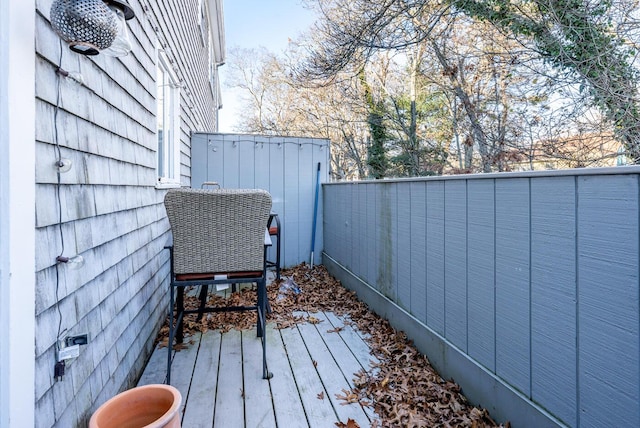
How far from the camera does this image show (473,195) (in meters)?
2.11

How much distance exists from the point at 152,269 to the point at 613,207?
2.90 m

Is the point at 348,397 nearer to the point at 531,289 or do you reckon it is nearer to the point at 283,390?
the point at 283,390

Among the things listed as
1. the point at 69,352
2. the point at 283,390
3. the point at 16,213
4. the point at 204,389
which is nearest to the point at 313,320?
the point at 283,390

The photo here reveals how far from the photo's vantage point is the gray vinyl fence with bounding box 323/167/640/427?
1.27 meters

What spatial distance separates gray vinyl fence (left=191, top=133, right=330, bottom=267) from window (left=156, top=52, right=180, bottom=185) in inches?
43.7

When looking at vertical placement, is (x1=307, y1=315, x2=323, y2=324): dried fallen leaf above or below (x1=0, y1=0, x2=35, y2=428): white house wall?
below

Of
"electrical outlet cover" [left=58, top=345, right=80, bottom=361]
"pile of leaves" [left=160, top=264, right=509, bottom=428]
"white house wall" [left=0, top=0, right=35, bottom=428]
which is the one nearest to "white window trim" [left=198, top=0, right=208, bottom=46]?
"pile of leaves" [left=160, top=264, right=509, bottom=428]

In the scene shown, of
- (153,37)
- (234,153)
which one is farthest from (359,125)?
(153,37)

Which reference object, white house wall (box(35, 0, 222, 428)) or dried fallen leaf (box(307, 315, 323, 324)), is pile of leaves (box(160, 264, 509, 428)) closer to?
dried fallen leaf (box(307, 315, 323, 324))

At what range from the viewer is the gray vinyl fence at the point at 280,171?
5.20m

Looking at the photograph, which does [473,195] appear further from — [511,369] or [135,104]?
[135,104]

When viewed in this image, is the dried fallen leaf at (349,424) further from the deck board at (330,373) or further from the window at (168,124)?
the window at (168,124)

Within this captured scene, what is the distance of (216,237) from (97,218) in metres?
0.70

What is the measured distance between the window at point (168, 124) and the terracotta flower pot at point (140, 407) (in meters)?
2.02
